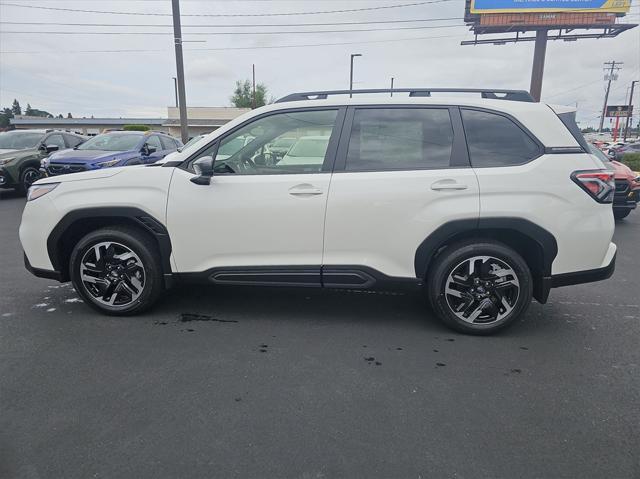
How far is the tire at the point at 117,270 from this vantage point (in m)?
3.77

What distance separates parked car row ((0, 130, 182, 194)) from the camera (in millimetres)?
9523

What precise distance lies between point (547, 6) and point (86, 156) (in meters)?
33.4

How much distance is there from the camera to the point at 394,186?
343cm

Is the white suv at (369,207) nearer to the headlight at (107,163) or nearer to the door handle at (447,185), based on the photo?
Result: the door handle at (447,185)

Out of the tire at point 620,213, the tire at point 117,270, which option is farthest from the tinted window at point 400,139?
the tire at point 620,213

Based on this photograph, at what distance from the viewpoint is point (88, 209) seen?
3721 mm

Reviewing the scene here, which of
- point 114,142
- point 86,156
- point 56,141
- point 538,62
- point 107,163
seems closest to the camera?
point 107,163

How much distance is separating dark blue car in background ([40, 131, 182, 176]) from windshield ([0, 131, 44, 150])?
158 centimetres

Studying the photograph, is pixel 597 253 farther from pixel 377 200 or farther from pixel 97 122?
pixel 97 122

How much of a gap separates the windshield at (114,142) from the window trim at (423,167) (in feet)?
26.9

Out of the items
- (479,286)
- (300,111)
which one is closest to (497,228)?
(479,286)

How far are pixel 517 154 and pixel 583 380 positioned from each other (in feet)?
5.51

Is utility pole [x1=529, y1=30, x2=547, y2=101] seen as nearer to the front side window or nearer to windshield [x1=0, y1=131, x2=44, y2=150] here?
windshield [x1=0, y1=131, x2=44, y2=150]

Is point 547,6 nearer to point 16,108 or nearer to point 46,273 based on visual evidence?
point 46,273
